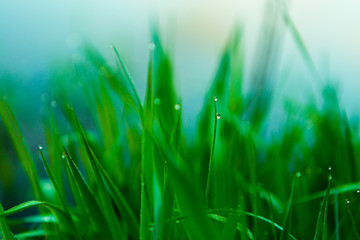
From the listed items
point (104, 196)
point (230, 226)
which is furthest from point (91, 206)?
point (230, 226)

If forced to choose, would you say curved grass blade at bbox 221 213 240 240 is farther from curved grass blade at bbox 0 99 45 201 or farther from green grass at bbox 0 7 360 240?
curved grass blade at bbox 0 99 45 201

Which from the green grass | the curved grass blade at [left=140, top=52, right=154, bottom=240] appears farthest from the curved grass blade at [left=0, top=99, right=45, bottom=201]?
the curved grass blade at [left=140, top=52, right=154, bottom=240]

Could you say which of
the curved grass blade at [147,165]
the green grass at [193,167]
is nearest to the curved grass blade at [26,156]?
the green grass at [193,167]

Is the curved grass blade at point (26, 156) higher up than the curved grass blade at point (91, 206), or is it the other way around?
the curved grass blade at point (26, 156)

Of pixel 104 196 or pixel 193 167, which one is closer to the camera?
pixel 104 196

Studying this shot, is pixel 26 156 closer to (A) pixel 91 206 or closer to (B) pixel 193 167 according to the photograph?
(A) pixel 91 206

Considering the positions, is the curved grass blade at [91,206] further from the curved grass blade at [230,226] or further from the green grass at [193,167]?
the curved grass blade at [230,226]

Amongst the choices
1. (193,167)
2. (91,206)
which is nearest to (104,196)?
(91,206)

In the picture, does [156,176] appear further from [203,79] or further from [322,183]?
[203,79]
